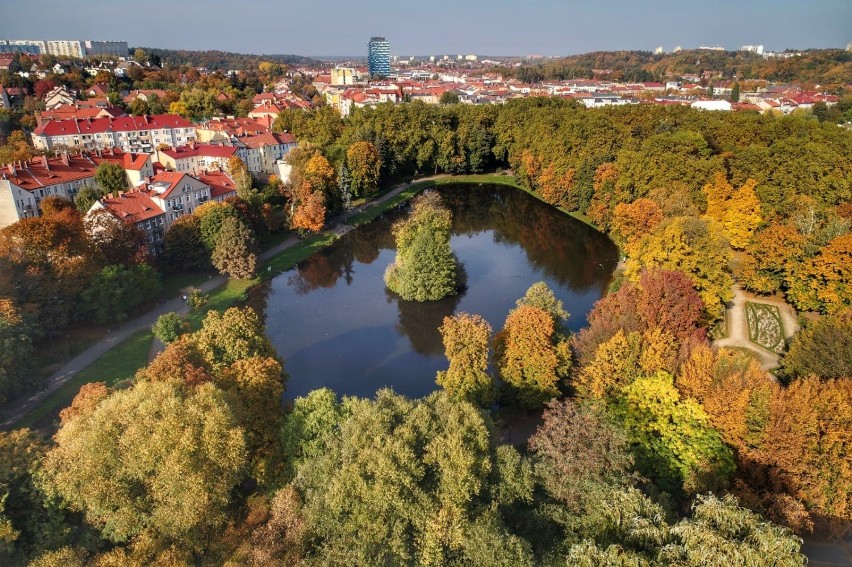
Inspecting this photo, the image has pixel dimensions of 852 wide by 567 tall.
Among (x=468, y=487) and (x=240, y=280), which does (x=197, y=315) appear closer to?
(x=240, y=280)

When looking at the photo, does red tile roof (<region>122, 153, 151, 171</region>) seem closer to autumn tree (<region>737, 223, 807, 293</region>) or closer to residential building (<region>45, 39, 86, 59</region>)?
autumn tree (<region>737, 223, 807, 293</region>)

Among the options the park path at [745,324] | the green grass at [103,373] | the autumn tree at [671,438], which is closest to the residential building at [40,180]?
the green grass at [103,373]

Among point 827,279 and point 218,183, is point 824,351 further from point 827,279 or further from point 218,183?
point 218,183

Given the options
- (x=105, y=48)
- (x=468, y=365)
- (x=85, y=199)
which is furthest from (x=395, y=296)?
(x=105, y=48)

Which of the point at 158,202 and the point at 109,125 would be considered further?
the point at 109,125

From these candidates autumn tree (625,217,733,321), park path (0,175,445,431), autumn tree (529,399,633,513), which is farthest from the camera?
autumn tree (625,217,733,321)

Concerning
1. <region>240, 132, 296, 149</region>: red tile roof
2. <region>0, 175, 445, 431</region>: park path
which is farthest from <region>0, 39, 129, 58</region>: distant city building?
<region>0, 175, 445, 431</region>: park path

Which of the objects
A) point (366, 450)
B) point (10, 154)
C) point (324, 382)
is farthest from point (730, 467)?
point (10, 154)
